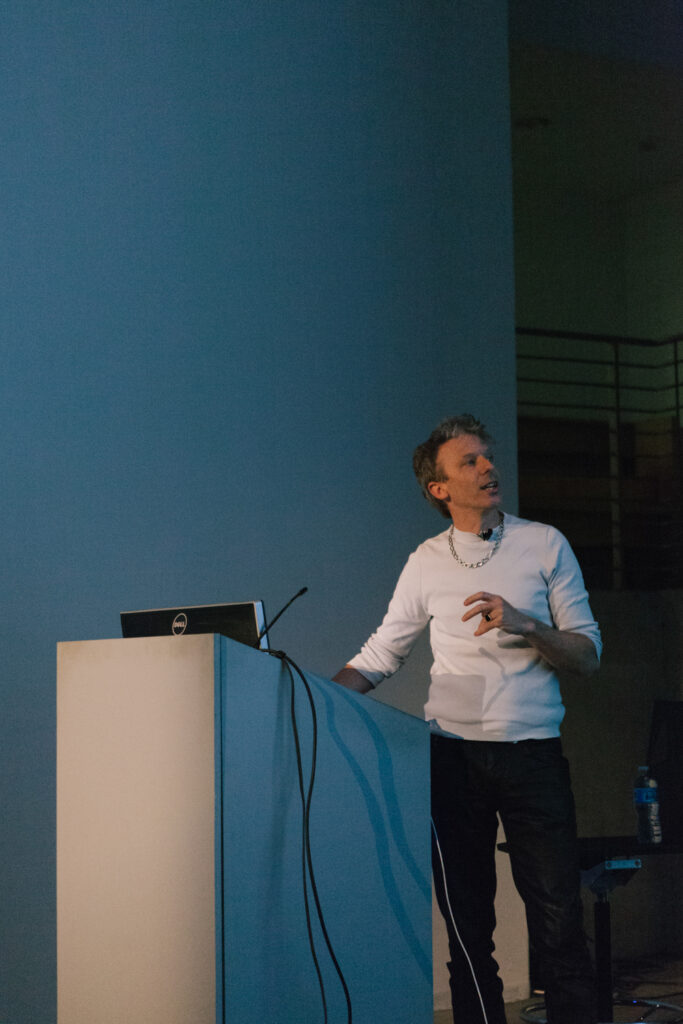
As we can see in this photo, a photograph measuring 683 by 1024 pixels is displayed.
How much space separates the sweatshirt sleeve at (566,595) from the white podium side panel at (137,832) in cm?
110

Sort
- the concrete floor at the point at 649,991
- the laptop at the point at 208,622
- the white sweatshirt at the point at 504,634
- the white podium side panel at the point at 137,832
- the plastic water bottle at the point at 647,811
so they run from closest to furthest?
the white podium side panel at the point at 137,832
the laptop at the point at 208,622
the white sweatshirt at the point at 504,634
the concrete floor at the point at 649,991
the plastic water bottle at the point at 647,811

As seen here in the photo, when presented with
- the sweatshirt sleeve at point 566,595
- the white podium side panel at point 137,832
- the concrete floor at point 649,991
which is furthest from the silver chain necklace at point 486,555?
the concrete floor at point 649,991

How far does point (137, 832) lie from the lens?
199 cm

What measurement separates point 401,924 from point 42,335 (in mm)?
2187

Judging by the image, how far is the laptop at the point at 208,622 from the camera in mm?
2176

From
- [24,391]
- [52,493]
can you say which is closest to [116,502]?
[52,493]

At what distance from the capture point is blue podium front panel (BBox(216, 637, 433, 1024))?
1944mm

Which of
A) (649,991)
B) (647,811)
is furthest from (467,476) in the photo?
(649,991)

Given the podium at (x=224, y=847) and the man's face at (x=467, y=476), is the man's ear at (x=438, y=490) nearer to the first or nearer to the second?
the man's face at (x=467, y=476)

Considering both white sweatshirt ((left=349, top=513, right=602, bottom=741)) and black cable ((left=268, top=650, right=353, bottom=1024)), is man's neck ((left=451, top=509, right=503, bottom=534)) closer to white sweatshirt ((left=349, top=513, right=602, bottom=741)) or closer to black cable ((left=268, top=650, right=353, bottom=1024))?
white sweatshirt ((left=349, top=513, right=602, bottom=741))

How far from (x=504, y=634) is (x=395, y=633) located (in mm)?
364

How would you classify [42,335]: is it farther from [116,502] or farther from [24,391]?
[116,502]

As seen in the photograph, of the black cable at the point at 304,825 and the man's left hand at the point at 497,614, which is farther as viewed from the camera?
the man's left hand at the point at 497,614

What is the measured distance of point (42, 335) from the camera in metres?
3.49
